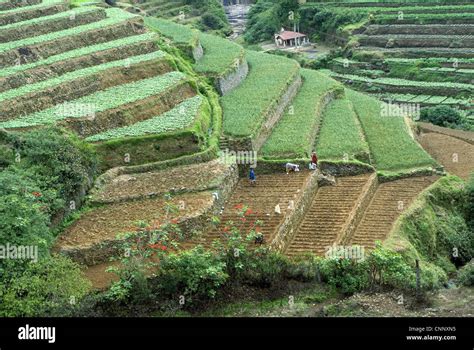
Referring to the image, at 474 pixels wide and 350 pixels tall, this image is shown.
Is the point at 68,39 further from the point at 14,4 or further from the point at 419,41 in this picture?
the point at 419,41

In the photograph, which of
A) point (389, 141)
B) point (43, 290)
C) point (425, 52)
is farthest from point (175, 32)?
point (43, 290)

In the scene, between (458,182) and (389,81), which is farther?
(389,81)

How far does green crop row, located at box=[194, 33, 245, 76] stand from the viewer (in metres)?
30.0

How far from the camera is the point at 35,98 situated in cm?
2283

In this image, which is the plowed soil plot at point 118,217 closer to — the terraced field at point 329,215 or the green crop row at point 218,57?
the terraced field at point 329,215

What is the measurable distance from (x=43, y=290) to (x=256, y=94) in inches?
629

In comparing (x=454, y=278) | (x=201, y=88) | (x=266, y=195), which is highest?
(x=201, y=88)

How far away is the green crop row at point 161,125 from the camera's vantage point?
2214 cm

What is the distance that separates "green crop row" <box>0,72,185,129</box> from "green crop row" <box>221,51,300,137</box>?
8.19ft

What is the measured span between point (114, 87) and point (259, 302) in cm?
1224

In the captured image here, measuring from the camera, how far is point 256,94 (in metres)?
28.6

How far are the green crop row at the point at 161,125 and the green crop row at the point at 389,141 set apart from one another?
6963mm

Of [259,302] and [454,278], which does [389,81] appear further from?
[259,302]

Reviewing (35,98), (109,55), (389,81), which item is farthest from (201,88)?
(389,81)
